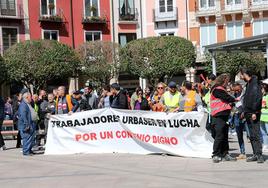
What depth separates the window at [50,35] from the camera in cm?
4425

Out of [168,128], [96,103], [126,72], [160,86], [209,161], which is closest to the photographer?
[209,161]

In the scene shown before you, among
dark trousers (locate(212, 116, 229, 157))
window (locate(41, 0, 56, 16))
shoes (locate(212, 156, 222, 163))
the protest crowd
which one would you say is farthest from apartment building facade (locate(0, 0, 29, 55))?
shoes (locate(212, 156, 222, 163))

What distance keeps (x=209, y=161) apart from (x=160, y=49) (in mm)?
32708

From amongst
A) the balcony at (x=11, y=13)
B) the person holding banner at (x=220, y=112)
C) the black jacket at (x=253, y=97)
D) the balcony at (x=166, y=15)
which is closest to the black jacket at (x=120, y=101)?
the person holding banner at (x=220, y=112)

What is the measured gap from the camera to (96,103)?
18.0 metres

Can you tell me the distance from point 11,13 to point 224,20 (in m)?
17.8

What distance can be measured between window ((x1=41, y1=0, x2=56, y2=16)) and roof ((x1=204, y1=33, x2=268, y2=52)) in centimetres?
2413

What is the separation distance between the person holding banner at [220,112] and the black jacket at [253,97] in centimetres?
33

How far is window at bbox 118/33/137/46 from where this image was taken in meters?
48.1

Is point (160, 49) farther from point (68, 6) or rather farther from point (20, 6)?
point (20, 6)

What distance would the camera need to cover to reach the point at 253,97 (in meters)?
10.9

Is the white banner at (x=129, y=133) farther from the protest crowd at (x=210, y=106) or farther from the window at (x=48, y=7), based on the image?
the window at (x=48, y=7)

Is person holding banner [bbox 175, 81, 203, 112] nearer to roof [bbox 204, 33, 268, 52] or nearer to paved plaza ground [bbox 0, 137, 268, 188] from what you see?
paved plaza ground [bbox 0, 137, 268, 188]

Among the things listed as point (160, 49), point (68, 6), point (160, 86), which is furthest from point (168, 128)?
point (68, 6)
